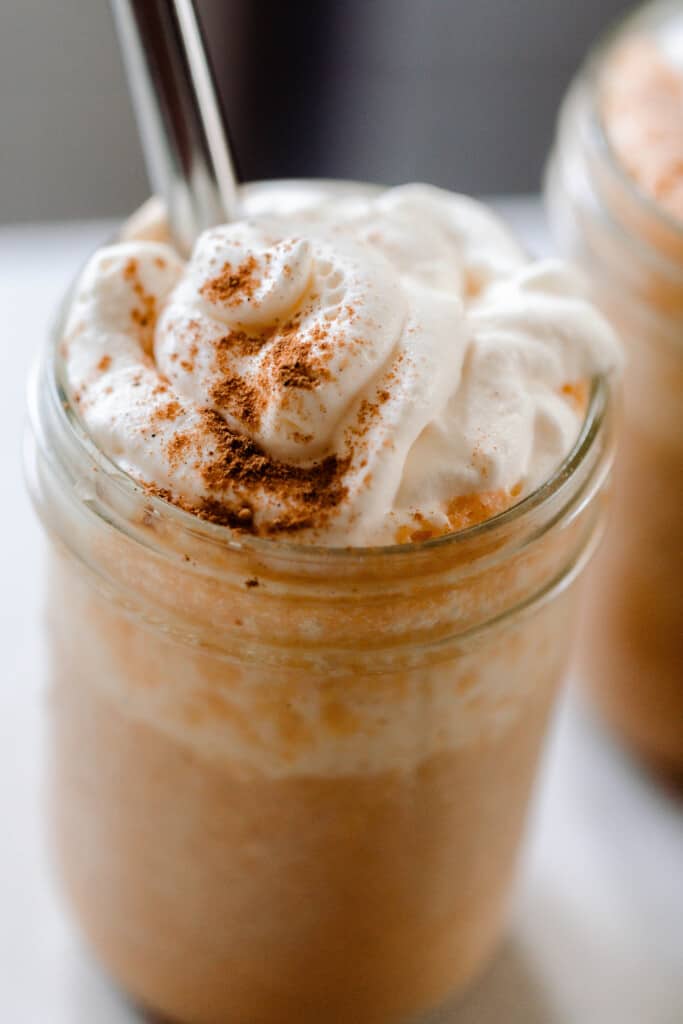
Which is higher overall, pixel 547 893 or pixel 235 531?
pixel 235 531

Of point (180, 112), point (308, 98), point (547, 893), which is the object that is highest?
point (180, 112)

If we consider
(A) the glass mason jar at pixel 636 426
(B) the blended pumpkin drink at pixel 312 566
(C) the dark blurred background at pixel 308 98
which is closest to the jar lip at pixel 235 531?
(B) the blended pumpkin drink at pixel 312 566

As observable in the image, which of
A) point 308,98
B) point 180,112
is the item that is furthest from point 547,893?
point 308,98

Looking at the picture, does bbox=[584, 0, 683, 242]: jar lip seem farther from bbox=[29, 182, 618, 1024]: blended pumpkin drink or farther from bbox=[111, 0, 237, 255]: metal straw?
bbox=[111, 0, 237, 255]: metal straw

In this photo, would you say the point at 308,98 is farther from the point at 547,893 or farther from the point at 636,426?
the point at 547,893

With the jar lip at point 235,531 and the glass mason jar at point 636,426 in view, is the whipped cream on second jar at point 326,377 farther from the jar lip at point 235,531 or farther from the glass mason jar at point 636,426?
the glass mason jar at point 636,426

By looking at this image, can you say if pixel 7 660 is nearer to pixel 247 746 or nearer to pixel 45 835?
pixel 45 835

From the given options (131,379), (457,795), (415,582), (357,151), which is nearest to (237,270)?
(131,379)
